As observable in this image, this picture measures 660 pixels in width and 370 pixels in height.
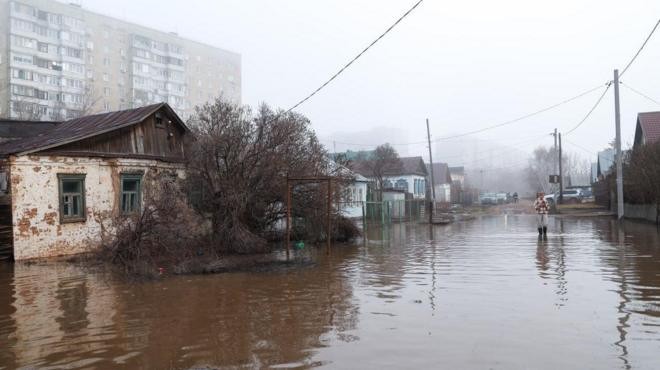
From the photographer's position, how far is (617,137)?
27594 mm

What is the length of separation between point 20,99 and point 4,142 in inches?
1648

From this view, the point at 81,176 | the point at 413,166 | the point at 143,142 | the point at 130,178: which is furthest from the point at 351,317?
the point at 413,166

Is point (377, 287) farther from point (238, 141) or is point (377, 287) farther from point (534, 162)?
point (534, 162)

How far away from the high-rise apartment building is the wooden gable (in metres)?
37.3

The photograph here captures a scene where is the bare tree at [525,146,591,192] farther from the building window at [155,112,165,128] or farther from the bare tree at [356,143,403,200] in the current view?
the building window at [155,112,165,128]

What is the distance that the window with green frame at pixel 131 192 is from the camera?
713 inches

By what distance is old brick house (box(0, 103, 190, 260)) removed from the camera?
49.5 ft

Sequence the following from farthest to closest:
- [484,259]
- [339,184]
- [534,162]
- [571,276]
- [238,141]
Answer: [534,162] → [339,184] → [238,141] → [484,259] → [571,276]

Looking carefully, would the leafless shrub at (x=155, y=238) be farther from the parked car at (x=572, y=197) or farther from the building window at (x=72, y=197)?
the parked car at (x=572, y=197)

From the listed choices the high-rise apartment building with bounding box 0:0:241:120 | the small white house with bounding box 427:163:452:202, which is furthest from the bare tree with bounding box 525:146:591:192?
the high-rise apartment building with bounding box 0:0:241:120

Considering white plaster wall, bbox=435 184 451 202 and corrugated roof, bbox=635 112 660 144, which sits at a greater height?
corrugated roof, bbox=635 112 660 144

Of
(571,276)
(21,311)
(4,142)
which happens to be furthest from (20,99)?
(571,276)

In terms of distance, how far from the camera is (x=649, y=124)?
126ft

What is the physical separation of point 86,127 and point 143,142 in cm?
265
